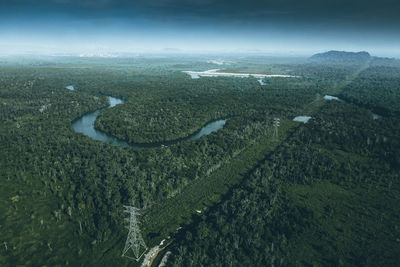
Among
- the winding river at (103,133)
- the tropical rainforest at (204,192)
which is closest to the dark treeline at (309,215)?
the tropical rainforest at (204,192)

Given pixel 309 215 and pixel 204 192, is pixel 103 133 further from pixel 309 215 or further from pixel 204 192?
pixel 309 215

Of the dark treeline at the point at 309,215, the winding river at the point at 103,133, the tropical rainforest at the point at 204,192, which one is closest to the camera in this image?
the dark treeline at the point at 309,215

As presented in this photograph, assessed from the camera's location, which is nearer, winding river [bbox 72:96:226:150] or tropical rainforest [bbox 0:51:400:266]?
tropical rainforest [bbox 0:51:400:266]

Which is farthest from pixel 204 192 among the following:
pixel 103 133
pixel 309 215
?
pixel 103 133

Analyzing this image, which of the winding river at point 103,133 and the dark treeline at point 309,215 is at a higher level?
the dark treeline at point 309,215

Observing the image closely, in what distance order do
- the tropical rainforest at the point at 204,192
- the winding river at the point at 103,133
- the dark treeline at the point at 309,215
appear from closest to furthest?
1. the dark treeline at the point at 309,215
2. the tropical rainforest at the point at 204,192
3. the winding river at the point at 103,133

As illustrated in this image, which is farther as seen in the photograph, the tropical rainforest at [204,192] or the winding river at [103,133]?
the winding river at [103,133]

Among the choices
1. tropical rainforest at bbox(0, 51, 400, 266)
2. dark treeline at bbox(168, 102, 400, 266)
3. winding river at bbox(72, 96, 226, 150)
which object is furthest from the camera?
winding river at bbox(72, 96, 226, 150)

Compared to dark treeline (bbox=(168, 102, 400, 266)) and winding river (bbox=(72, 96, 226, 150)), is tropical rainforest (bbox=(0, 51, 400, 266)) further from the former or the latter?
winding river (bbox=(72, 96, 226, 150))

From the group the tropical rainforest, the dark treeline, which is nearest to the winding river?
the tropical rainforest

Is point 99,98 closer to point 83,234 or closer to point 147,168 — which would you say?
point 147,168

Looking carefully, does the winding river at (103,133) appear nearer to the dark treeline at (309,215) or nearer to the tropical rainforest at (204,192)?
the tropical rainforest at (204,192)
